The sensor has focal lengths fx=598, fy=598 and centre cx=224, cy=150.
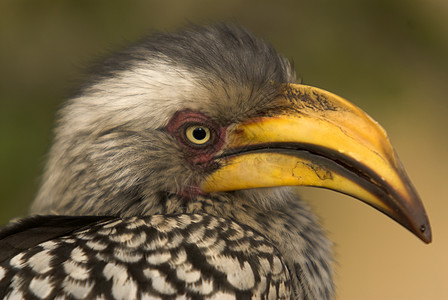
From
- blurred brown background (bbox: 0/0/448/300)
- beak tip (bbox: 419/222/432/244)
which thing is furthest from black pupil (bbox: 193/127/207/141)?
blurred brown background (bbox: 0/0/448/300)

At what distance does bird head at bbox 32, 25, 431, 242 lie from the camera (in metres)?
2.07

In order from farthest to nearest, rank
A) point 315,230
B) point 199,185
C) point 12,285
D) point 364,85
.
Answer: point 364,85 → point 315,230 → point 199,185 → point 12,285

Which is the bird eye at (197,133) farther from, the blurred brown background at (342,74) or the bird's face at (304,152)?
the blurred brown background at (342,74)

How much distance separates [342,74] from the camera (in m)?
4.79

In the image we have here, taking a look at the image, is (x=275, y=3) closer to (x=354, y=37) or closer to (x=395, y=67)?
(x=354, y=37)

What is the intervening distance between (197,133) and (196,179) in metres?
0.17

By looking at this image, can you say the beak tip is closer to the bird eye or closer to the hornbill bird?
the hornbill bird

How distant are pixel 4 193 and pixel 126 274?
3.03 metres

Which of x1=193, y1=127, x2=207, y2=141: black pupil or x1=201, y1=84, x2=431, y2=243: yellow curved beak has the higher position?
x1=201, y1=84, x2=431, y2=243: yellow curved beak

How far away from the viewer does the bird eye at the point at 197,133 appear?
2189 mm

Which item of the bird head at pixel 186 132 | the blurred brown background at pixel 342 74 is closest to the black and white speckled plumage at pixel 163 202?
the bird head at pixel 186 132

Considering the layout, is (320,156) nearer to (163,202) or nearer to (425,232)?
(425,232)

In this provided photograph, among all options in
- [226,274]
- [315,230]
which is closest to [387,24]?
[315,230]

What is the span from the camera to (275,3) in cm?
480
